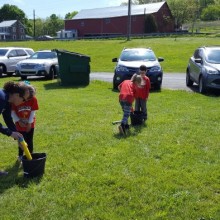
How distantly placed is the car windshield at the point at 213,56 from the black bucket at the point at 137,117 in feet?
20.2

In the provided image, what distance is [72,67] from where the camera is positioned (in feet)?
49.2

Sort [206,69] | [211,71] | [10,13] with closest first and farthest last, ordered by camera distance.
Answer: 1. [211,71]
2. [206,69]
3. [10,13]

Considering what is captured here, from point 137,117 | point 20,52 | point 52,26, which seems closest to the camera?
point 137,117

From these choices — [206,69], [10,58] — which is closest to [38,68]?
[10,58]

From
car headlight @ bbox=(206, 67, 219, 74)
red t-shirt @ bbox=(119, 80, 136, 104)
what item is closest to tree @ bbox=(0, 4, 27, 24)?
car headlight @ bbox=(206, 67, 219, 74)

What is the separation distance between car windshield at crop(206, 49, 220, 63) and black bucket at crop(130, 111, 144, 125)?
615cm

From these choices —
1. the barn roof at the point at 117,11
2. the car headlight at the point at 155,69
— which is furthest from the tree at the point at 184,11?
the car headlight at the point at 155,69

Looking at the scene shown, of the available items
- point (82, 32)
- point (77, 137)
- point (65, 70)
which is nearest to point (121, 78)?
point (65, 70)

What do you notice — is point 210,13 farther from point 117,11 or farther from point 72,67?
point 72,67

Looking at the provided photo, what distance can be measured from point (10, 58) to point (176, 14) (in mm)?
58333

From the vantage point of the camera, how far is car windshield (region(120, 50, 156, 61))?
14297 millimetres

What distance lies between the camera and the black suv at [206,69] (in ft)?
39.1

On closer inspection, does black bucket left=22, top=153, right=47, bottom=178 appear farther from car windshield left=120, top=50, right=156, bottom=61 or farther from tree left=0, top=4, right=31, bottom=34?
tree left=0, top=4, right=31, bottom=34

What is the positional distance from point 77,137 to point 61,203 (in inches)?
105
